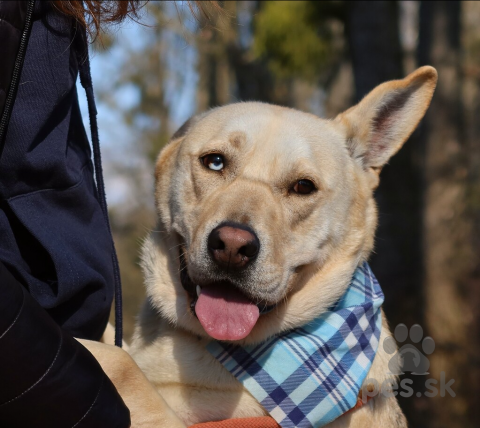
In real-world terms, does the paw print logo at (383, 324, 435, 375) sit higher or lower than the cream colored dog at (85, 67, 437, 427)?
lower

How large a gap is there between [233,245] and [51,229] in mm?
808

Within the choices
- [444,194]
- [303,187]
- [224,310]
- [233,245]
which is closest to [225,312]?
[224,310]

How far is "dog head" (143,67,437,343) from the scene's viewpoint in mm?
2691

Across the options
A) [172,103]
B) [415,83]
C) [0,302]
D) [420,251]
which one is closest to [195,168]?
[415,83]

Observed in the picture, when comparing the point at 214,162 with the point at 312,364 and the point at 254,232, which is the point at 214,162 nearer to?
the point at 254,232

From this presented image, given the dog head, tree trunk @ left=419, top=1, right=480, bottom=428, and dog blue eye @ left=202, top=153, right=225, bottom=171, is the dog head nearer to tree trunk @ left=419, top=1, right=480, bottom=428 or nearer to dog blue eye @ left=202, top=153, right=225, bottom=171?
dog blue eye @ left=202, top=153, right=225, bottom=171

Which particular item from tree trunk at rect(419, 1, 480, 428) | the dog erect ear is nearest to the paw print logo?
the dog erect ear

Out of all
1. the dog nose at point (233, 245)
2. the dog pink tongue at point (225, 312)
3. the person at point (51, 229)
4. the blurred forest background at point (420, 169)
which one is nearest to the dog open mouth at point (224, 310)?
the dog pink tongue at point (225, 312)

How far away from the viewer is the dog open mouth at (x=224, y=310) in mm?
2600

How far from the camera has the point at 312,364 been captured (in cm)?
270

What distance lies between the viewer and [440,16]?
8195mm

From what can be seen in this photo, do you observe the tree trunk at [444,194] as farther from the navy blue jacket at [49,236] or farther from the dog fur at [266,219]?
the navy blue jacket at [49,236]

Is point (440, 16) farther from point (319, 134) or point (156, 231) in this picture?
point (156, 231)

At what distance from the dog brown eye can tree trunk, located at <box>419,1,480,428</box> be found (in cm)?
568
